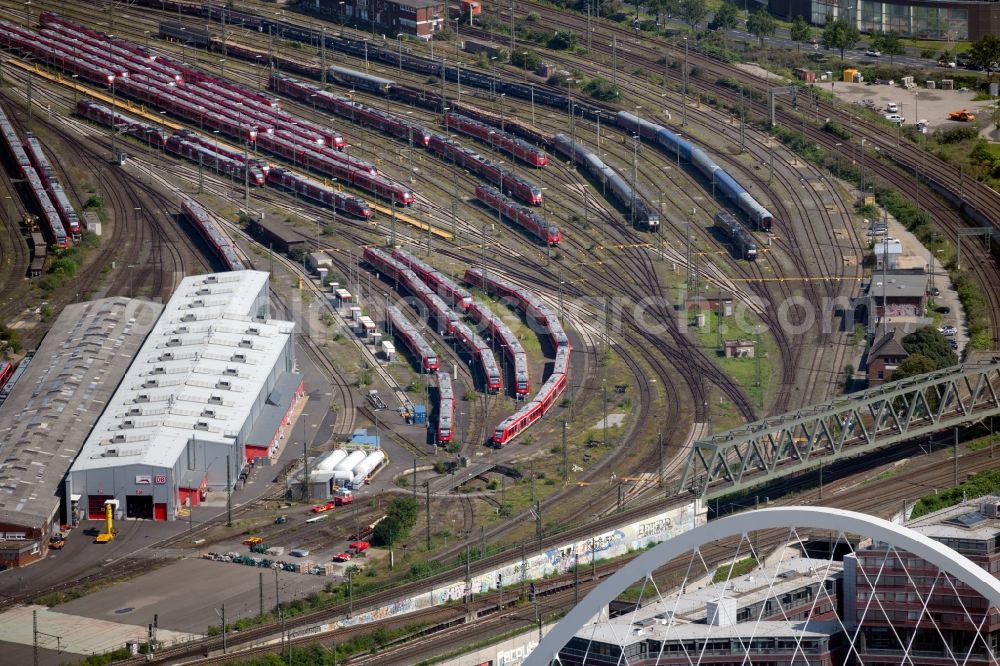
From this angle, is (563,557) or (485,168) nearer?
(563,557)

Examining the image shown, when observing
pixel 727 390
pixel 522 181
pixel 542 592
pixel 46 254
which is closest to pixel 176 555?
pixel 542 592

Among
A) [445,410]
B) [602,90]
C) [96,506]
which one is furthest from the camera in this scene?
[602,90]

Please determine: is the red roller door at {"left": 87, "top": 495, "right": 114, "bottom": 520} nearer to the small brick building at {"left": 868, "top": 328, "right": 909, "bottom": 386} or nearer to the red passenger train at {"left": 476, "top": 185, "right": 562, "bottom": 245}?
the small brick building at {"left": 868, "top": 328, "right": 909, "bottom": 386}

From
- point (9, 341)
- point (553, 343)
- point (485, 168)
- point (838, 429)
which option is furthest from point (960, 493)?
point (485, 168)

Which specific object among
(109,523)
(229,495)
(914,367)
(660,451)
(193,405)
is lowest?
(109,523)

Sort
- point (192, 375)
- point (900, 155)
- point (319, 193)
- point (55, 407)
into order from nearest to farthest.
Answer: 1. point (55, 407)
2. point (192, 375)
3. point (319, 193)
4. point (900, 155)

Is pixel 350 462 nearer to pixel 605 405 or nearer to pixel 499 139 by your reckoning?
pixel 605 405
